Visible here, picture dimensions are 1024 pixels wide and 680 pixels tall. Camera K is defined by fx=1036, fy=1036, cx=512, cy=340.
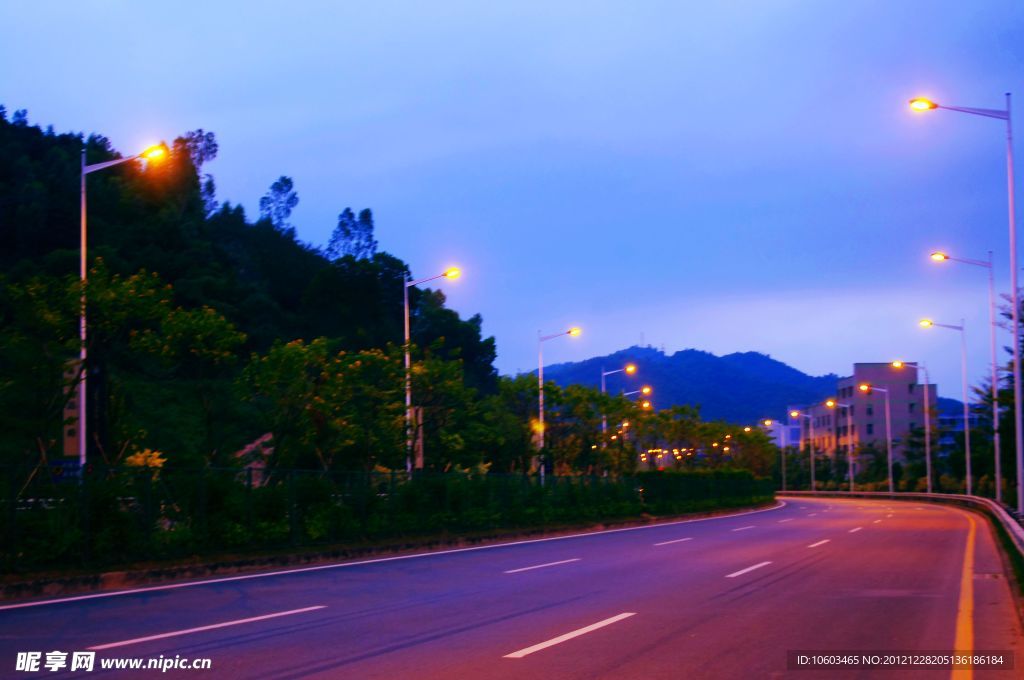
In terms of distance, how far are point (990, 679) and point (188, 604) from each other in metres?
10.3

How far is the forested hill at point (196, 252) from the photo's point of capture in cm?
5681

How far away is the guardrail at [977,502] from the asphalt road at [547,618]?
0.93m

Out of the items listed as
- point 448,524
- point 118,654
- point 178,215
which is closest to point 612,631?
point 118,654

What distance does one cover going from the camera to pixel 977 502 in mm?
54031

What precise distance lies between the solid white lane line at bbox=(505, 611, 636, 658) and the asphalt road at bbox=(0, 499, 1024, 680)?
0.03m

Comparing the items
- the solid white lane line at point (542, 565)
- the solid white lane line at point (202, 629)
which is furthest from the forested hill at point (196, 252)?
the solid white lane line at point (202, 629)

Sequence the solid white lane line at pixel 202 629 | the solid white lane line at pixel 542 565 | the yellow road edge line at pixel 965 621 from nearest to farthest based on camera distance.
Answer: the yellow road edge line at pixel 965 621
the solid white lane line at pixel 202 629
the solid white lane line at pixel 542 565

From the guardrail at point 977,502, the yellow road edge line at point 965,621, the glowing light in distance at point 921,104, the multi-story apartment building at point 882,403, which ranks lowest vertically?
the guardrail at point 977,502

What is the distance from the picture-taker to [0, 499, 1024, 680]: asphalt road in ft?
32.3

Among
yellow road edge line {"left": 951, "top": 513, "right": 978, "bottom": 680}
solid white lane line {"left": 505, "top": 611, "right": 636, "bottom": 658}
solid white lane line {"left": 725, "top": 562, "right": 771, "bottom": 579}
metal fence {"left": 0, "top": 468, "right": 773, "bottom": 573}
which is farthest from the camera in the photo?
solid white lane line {"left": 725, "top": 562, "right": 771, "bottom": 579}

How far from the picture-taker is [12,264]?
55.7 m

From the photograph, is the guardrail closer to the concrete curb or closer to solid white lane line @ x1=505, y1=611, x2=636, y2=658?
solid white lane line @ x1=505, y1=611, x2=636, y2=658

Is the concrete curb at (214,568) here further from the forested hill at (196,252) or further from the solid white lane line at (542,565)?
the forested hill at (196,252)

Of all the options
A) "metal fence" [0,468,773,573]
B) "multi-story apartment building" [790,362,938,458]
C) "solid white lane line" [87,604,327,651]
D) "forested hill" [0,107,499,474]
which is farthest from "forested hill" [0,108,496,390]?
"multi-story apartment building" [790,362,938,458]
